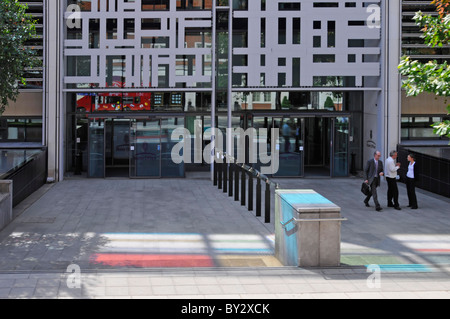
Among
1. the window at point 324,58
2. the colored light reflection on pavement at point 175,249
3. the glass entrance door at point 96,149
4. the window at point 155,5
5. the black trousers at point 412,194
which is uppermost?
the window at point 155,5

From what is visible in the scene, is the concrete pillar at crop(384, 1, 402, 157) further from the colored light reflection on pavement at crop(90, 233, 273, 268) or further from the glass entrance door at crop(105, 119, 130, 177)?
the colored light reflection on pavement at crop(90, 233, 273, 268)

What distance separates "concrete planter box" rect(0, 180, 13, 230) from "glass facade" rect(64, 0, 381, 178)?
823 centimetres

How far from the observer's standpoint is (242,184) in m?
18.0

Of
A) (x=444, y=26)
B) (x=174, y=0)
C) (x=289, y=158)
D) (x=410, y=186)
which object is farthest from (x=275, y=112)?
(x=444, y=26)

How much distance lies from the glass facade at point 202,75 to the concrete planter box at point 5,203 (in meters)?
8.23

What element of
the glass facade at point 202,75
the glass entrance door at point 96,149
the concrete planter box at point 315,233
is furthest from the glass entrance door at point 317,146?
the concrete planter box at point 315,233

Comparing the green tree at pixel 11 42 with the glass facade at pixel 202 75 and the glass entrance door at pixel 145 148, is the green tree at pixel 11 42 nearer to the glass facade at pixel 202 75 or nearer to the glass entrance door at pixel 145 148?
the glass facade at pixel 202 75

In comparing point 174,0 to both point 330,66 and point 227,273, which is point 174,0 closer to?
point 330,66

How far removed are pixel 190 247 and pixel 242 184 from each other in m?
5.56

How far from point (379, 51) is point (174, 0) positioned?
7300 millimetres

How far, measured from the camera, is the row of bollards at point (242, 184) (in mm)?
15250

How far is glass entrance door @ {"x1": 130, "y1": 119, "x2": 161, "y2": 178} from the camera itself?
2383cm

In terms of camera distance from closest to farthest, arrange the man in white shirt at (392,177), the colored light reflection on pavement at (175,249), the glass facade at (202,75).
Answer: the colored light reflection on pavement at (175,249), the man in white shirt at (392,177), the glass facade at (202,75)

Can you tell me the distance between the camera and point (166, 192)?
20.2 meters
